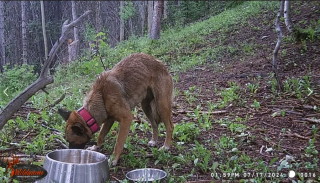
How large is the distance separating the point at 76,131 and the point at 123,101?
2.92 ft

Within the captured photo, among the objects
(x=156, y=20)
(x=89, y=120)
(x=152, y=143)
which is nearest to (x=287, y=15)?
(x=152, y=143)

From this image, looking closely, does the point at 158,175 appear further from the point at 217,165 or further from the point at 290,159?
the point at 290,159

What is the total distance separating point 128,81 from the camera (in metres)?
5.22

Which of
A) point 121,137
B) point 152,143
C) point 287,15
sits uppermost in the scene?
point 287,15

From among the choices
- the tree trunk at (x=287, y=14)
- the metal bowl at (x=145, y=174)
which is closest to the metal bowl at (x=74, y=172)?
the metal bowl at (x=145, y=174)

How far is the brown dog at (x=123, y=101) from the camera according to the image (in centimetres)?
464

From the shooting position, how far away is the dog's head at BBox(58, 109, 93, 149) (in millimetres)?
4539

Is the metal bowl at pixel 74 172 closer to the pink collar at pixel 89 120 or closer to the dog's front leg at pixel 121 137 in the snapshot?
the dog's front leg at pixel 121 137

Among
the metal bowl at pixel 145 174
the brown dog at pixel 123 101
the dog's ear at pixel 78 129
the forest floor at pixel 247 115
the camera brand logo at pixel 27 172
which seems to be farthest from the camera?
the brown dog at pixel 123 101

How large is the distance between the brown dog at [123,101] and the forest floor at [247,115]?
1.39ft

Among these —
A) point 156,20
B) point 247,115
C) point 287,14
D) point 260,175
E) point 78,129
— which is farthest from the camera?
point 156,20

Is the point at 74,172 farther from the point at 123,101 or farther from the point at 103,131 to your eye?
the point at 103,131

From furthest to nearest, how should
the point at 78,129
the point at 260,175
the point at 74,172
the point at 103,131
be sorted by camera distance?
the point at 103,131 → the point at 78,129 → the point at 260,175 → the point at 74,172

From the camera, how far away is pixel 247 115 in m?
6.08
